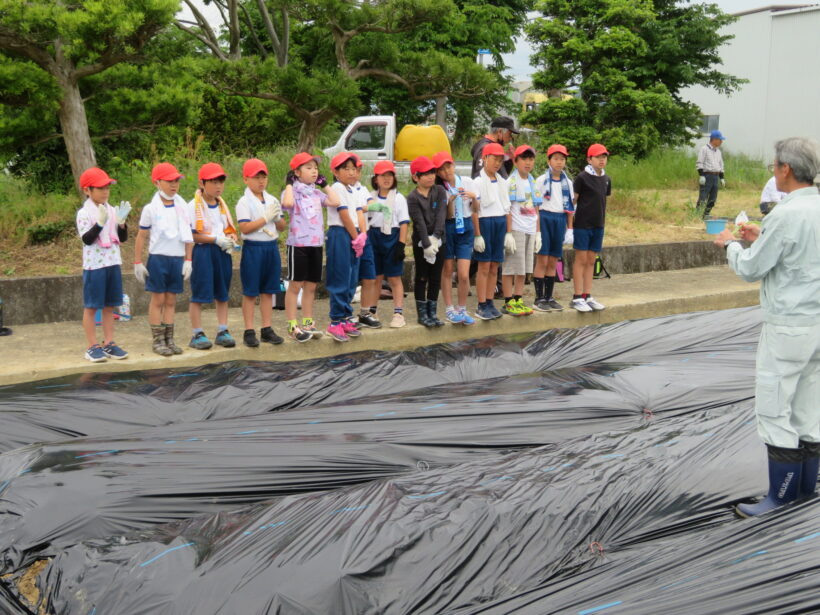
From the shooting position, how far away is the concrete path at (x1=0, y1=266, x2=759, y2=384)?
5.72 meters

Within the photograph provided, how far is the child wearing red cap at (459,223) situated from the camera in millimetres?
6965

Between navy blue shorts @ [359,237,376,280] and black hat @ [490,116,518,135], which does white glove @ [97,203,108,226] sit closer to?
navy blue shorts @ [359,237,376,280]

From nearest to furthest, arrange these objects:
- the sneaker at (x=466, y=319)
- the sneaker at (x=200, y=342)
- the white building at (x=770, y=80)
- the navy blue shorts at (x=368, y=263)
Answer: the sneaker at (x=200, y=342) < the navy blue shorts at (x=368, y=263) < the sneaker at (x=466, y=319) < the white building at (x=770, y=80)

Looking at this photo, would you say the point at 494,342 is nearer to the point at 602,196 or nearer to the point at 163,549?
the point at 602,196

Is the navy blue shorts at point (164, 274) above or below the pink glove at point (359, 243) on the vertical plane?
below

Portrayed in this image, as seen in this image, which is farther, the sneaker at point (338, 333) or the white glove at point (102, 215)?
the sneaker at point (338, 333)

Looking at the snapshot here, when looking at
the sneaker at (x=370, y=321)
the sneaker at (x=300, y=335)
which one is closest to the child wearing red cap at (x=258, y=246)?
the sneaker at (x=300, y=335)

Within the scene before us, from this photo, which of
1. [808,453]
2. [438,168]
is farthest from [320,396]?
[438,168]

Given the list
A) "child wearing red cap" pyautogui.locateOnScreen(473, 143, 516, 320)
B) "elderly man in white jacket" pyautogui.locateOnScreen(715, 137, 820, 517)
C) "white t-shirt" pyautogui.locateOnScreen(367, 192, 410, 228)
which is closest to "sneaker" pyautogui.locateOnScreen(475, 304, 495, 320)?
"child wearing red cap" pyautogui.locateOnScreen(473, 143, 516, 320)

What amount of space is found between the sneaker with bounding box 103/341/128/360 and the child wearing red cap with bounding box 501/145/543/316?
3.31 meters

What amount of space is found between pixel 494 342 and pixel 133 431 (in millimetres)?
2536

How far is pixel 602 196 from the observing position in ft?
24.6

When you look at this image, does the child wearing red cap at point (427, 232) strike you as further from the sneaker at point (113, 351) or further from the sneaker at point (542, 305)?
the sneaker at point (113, 351)

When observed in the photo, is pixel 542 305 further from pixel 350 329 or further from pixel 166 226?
pixel 166 226
